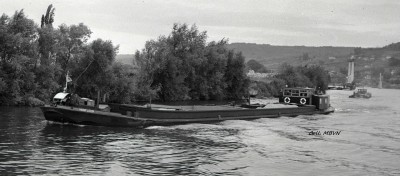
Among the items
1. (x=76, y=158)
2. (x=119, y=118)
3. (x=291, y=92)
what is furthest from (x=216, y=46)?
(x=76, y=158)

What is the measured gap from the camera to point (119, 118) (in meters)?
38.6

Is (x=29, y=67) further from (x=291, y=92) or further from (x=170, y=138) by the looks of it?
(x=291, y=92)

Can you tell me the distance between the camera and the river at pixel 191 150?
22.8m

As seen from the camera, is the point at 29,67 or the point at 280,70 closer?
the point at 29,67

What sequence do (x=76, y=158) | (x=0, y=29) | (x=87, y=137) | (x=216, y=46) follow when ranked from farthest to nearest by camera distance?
1. (x=216, y=46)
2. (x=0, y=29)
3. (x=87, y=137)
4. (x=76, y=158)

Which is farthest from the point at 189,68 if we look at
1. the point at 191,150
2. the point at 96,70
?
the point at 191,150

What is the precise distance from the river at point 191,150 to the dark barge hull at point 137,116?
103 centimetres

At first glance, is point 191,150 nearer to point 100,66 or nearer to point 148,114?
point 148,114

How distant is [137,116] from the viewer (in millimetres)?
40250

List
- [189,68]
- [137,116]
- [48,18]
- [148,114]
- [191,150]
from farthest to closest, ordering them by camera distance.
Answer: [189,68], [48,18], [148,114], [137,116], [191,150]

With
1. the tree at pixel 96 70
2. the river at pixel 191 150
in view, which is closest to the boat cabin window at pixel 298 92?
the river at pixel 191 150

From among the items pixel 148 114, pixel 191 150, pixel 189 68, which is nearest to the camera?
pixel 191 150

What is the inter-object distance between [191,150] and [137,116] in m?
13.0

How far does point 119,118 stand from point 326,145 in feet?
61.0
